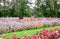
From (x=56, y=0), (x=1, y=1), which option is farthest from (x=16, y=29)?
(x=1, y=1)

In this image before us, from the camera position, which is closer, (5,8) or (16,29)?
(16,29)

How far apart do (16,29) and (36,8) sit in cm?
1371

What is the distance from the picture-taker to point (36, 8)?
26344 millimetres

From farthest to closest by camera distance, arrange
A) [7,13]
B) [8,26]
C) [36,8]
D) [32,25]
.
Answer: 1. [36,8]
2. [7,13]
3. [32,25]
4. [8,26]

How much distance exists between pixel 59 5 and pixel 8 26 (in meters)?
14.0

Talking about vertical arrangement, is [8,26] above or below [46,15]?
above

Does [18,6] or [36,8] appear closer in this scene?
[18,6]

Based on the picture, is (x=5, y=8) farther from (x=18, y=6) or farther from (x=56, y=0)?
(x=56, y=0)

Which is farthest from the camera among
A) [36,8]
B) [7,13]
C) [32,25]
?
[36,8]

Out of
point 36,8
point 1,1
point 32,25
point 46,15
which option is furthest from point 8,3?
point 32,25

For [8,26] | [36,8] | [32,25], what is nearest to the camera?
[8,26]

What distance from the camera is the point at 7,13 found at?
2442cm

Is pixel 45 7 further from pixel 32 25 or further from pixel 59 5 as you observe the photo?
pixel 32 25

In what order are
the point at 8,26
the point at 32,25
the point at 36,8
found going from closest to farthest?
the point at 8,26
the point at 32,25
the point at 36,8
